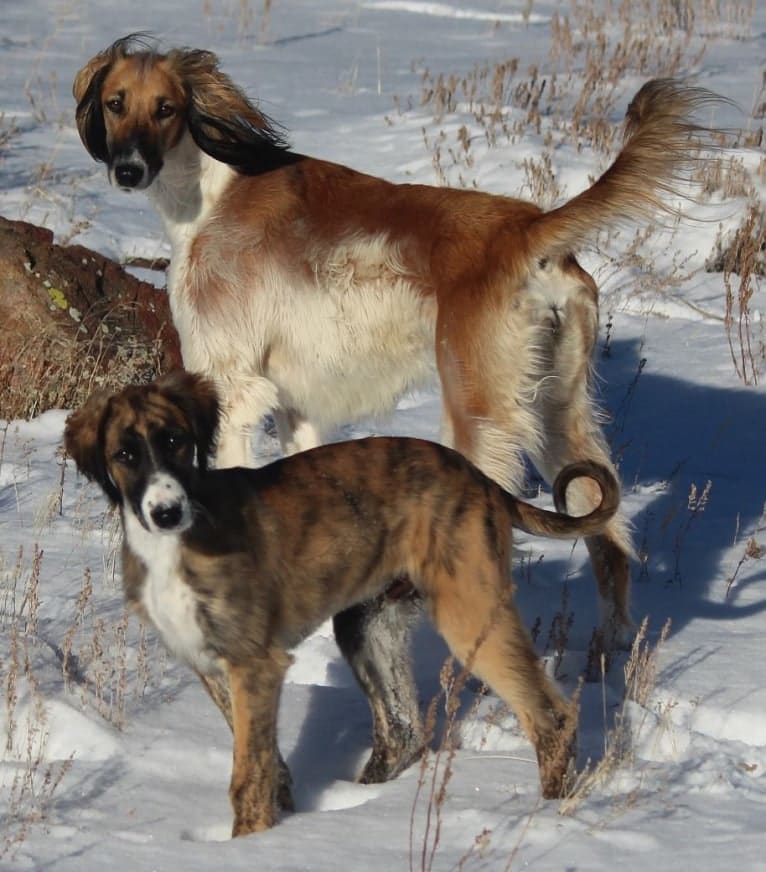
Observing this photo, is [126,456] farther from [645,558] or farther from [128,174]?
[645,558]

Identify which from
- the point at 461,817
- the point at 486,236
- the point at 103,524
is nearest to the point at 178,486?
the point at 461,817

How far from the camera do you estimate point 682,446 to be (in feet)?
27.4

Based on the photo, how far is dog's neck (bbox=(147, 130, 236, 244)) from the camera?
6.40 m

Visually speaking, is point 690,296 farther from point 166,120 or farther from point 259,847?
point 259,847

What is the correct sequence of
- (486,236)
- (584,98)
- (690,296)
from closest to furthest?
(486,236) < (690,296) < (584,98)

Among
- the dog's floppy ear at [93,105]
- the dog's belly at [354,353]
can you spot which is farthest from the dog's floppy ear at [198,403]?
the dog's floppy ear at [93,105]

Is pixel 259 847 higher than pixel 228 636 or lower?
lower

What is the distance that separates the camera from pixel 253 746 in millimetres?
4023

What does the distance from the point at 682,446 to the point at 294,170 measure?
10.3 ft

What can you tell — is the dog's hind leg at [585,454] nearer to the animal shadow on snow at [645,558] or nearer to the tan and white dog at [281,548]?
the animal shadow on snow at [645,558]

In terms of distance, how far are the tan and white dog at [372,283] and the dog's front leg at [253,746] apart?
0.67 meters

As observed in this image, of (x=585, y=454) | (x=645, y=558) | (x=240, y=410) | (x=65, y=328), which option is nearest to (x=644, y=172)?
(x=585, y=454)

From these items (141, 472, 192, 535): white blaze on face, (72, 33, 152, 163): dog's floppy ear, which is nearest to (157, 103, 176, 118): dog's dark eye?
(72, 33, 152, 163): dog's floppy ear

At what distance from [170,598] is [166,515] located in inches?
12.5
